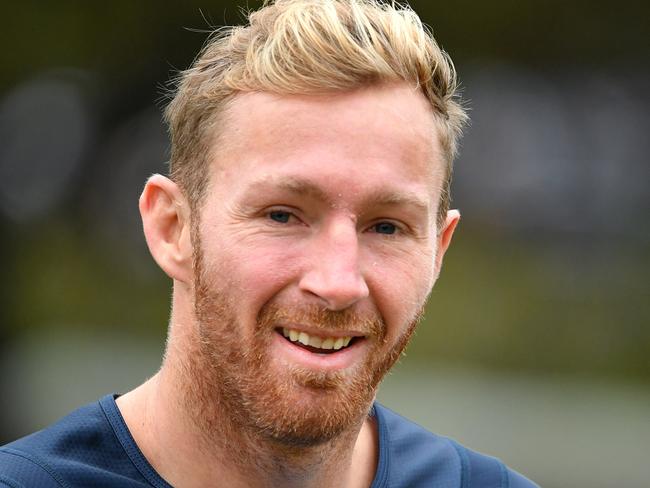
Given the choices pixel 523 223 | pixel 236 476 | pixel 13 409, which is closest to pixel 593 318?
pixel 523 223

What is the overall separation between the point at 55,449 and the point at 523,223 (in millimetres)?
6788

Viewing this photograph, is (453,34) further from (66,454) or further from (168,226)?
(66,454)

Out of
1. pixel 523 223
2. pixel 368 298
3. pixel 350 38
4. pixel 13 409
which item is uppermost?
pixel 523 223

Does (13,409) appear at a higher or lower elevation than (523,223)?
lower

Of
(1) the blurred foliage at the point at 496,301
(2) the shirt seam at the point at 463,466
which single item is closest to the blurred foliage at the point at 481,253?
(1) the blurred foliage at the point at 496,301

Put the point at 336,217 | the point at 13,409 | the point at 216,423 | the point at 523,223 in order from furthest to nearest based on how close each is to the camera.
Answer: the point at 523,223 < the point at 13,409 < the point at 216,423 < the point at 336,217

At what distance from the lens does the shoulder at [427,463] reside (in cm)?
303

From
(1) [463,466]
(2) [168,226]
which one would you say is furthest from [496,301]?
(2) [168,226]

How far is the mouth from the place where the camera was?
8.35ft

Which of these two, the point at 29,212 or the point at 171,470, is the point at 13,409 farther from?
the point at 171,470

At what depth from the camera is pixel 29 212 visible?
8953mm

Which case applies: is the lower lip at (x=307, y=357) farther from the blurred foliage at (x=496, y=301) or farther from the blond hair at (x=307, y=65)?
the blurred foliage at (x=496, y=301)

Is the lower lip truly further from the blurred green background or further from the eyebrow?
the blurred green background

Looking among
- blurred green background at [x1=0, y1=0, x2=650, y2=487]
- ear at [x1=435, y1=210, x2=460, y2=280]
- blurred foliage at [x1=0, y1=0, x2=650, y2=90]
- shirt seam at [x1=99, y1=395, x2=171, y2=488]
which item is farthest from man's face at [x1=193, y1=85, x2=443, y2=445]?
blurred foliage at [x1=0, y1=0, x2=650, y2=90]
